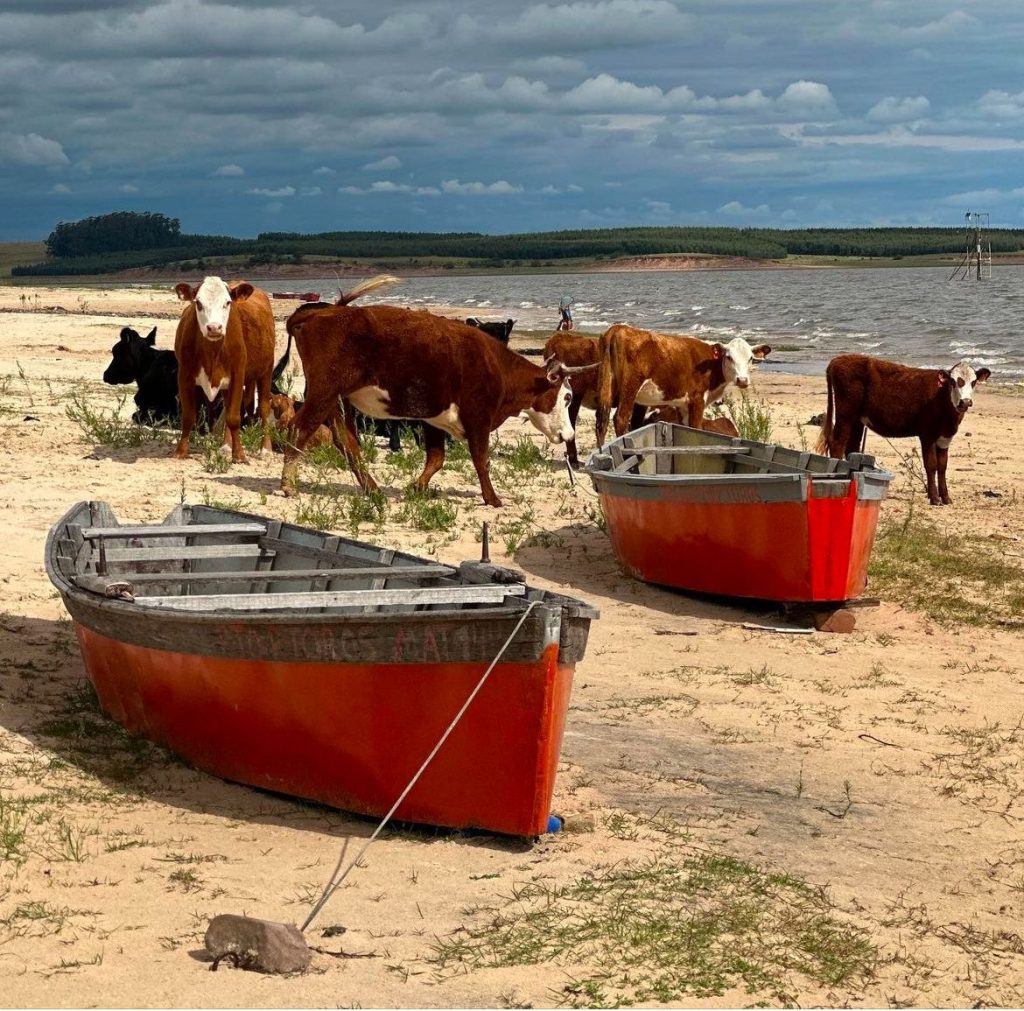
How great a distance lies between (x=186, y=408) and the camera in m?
15.8

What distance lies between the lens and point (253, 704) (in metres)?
7.21

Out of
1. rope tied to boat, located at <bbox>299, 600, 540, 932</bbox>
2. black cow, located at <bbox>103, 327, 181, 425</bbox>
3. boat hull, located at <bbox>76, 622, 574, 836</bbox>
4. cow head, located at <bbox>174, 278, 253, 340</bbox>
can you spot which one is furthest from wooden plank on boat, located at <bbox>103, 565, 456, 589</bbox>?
black cow, located at <bbox>103, 327, 181, 425</bbox>

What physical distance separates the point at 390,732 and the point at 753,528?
5.55m

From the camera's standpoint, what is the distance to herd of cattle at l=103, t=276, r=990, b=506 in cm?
1415

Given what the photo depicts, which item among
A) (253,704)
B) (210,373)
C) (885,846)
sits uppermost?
(210,373)

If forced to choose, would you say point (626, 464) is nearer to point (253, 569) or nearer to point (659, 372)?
point (659, 372)

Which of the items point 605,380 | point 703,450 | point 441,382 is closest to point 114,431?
point 441,382

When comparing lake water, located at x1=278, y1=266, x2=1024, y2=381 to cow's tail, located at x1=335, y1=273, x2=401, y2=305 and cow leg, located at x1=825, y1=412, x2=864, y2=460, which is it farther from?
cow leg, located at x1=825, y1=412, x2=864, y2=460

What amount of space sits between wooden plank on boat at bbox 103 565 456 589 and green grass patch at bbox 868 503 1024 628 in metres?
5.24

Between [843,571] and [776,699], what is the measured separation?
2.34 metres

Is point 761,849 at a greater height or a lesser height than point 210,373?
lesser

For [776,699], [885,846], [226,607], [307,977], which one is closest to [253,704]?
[226,607]

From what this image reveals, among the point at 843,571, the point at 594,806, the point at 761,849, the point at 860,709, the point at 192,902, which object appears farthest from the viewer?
the point at 843,571

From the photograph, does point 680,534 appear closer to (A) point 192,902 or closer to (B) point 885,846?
(B) point 885,846
